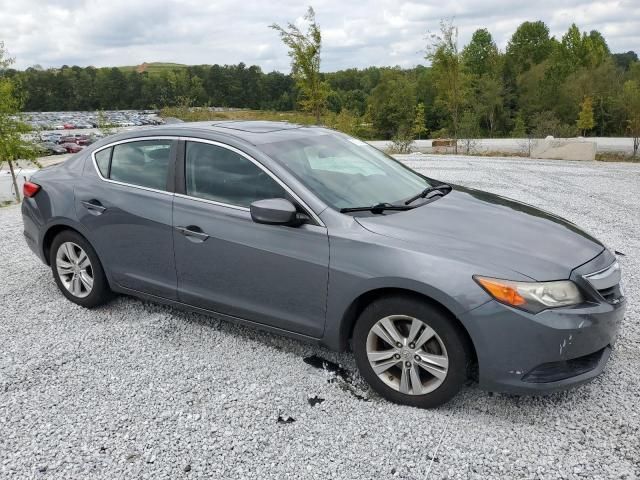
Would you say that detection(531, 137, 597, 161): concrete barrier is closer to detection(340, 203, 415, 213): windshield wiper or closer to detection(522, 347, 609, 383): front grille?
detection(340, 203, 415, 213): windshield wiper

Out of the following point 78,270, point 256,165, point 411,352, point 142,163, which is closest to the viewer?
point 411,352

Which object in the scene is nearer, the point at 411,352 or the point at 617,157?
the point at 411,352

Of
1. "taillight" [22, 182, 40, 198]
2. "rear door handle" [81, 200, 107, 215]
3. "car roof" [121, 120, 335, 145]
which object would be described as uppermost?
"car roof" [121, 120, 335, 145]

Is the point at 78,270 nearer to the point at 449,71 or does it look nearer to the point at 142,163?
the point at 142,163

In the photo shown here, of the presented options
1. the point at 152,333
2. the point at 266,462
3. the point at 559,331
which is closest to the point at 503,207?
the point at 559,331

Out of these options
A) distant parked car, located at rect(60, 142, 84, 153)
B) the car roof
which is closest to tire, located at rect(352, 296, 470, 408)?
the car roof

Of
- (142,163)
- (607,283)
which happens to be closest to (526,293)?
(607,283)

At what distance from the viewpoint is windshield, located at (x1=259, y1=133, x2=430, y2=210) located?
351 centimetres

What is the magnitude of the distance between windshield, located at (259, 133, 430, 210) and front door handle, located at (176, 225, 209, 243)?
0.72 metres

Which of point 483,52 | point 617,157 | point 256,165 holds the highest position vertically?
point 483,52

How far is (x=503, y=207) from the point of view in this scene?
3.83 meters

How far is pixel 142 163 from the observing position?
415cm

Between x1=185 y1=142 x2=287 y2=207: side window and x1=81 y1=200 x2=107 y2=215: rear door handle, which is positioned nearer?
x1=185 y1=142 x2=287 y2=207: side window

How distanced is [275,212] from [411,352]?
3.80 feet
